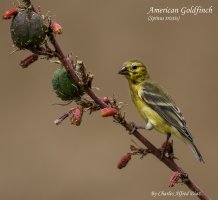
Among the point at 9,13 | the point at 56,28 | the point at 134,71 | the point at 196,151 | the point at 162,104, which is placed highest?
the point at 9,13

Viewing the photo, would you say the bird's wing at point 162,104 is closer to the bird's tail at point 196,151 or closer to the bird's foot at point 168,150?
the bird's tail at point 196,151

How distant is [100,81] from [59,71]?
42.2ft

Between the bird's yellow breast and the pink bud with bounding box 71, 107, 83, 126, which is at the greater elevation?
the pink bud with bounding box 71, 107, 83, 126

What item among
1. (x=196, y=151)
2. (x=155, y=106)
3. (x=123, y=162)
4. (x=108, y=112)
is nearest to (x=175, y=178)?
(x=123, y=162)

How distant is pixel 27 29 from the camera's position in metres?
4.12

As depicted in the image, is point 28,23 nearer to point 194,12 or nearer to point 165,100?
point 165,100

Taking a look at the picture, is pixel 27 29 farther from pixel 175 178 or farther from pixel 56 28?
pixel 175 178

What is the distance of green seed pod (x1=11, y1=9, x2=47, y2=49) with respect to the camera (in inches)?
160

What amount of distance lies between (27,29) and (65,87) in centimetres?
48

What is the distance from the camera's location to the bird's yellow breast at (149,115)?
19.8 ft

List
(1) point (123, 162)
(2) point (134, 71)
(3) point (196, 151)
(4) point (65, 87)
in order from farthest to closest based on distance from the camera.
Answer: (2) point (134, 71)
(3) point (196, 151)
(4) point (65, 87)
(1) point (123, 162)

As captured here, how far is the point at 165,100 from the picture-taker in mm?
6535

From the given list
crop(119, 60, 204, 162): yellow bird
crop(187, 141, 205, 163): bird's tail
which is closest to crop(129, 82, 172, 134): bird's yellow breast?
crop(119, 60, 204, 162): yellow bird

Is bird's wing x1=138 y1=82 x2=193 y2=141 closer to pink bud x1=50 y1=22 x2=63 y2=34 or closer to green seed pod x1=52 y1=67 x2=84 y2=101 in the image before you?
green seed pod x1=52 y1=67 x2=84 y2=101
